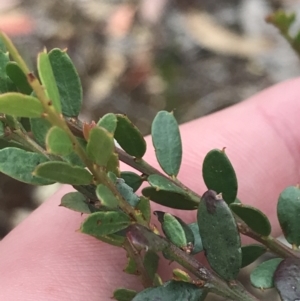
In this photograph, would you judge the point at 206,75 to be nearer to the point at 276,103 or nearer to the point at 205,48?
the point at 205,48

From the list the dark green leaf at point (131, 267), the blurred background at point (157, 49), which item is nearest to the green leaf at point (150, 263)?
the dark green leaf at point (131, 267)

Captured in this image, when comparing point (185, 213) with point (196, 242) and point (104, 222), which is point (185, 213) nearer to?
point (196, 242)

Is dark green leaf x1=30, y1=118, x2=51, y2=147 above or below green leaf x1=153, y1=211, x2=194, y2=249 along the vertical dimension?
above

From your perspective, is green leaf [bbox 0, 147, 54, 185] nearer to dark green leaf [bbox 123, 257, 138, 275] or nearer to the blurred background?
dark green leaf [bbox 123, 257, 138, 275]

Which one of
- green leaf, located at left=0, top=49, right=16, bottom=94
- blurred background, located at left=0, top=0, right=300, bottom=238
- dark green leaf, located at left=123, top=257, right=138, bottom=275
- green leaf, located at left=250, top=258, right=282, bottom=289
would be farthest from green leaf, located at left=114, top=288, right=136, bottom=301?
blurred background, located at left=0, top=0, right=300, bottom=238

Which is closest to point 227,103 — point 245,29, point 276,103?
point 245,29

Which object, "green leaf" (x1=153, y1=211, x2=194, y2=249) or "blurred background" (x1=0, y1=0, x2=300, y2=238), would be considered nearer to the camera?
"green leaf" (x1=153, y1=211, x2=194, y2=249)
